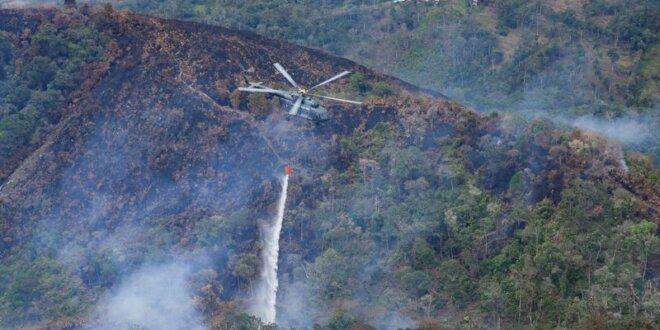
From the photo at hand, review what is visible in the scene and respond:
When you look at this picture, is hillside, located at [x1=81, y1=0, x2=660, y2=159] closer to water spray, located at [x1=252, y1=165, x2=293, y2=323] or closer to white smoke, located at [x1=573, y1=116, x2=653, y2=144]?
white smoke, located at [x1=573, y1=116, x2=653, y2=144]

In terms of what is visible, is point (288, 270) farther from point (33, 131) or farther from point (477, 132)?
point (33, 131)

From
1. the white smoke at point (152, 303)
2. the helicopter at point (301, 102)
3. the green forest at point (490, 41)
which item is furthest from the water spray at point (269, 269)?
the green forest at point (490, 41)

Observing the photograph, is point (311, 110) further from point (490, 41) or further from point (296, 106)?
point (490, 41)

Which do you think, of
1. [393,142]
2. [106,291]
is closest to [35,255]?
[106,291]

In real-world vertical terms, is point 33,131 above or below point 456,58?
above

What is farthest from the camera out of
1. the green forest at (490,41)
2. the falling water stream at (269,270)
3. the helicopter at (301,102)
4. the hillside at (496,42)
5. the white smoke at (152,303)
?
the green forest at (490,41)

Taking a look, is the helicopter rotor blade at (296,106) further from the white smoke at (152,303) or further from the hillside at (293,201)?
the white smoke at (152,303)
